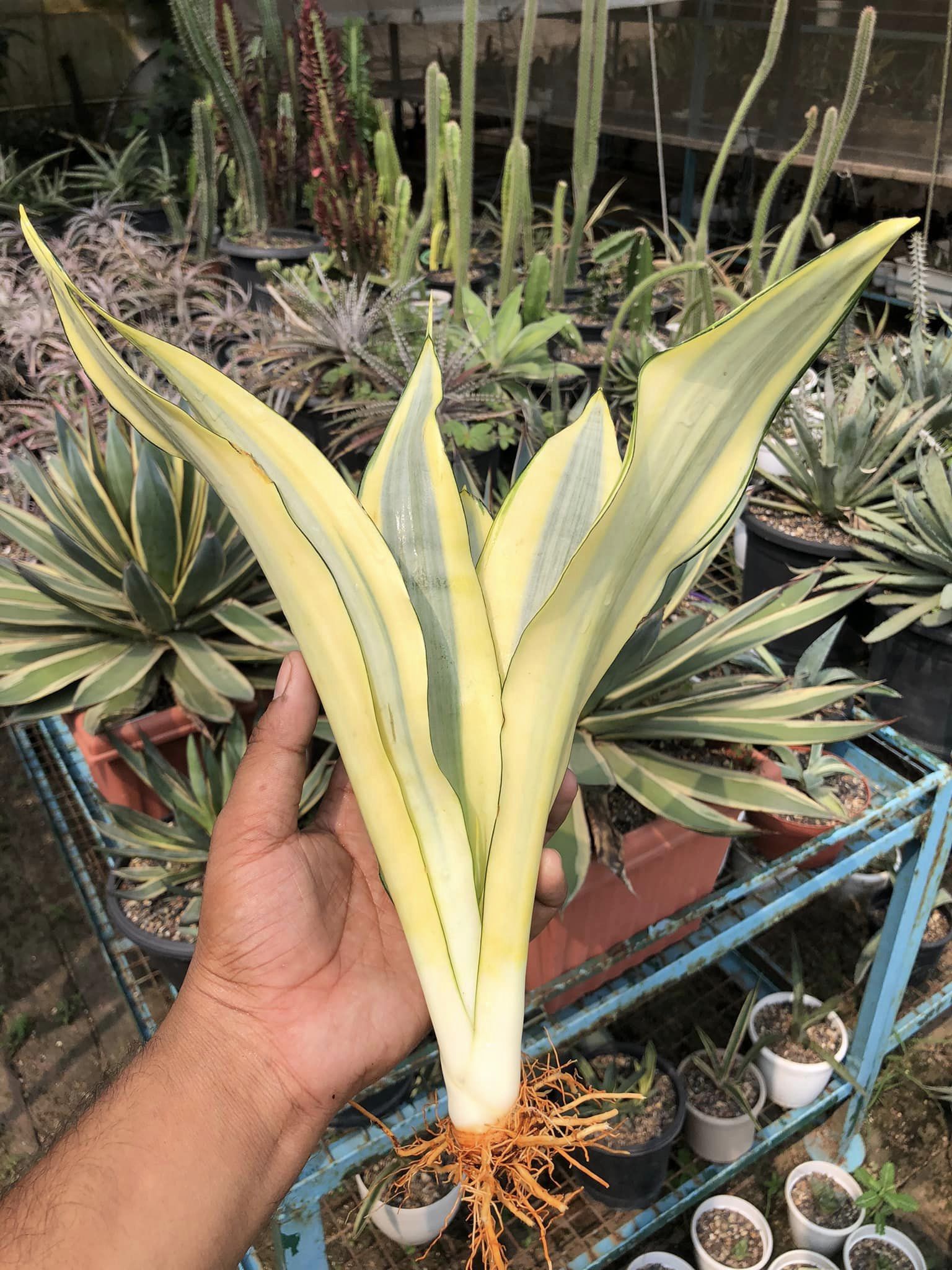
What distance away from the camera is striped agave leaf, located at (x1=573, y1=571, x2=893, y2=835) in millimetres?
992

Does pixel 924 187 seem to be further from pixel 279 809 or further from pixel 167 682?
pixel 279 809

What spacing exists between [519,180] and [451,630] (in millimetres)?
2572

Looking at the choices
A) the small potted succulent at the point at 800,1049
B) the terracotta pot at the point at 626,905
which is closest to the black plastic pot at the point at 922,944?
the small potted succulent at the point at 800,1049

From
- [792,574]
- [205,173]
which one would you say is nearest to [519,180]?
[205,173]

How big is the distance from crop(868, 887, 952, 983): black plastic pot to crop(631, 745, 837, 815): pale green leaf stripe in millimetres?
673

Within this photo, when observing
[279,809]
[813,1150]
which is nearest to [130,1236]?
[279,809]

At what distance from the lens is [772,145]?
A: 161 inches

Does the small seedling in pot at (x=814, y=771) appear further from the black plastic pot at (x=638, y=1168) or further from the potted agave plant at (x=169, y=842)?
the potted agave plant at (x=169, y=842)

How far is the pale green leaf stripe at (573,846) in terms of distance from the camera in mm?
907

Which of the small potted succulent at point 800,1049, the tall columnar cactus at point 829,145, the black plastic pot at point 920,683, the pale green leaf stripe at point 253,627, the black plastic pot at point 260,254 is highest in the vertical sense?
the tall columnar cactus at point 829,145

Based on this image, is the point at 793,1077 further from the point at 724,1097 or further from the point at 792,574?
the point at 792,574

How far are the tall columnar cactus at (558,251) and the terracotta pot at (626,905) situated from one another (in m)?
2.54

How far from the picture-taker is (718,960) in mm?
1250

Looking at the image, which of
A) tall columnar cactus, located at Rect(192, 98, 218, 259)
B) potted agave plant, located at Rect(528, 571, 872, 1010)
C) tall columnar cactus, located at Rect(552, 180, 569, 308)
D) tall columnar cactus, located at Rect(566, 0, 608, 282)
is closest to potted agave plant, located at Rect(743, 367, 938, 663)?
potted agave plant, located at Rect(528, 571, 872, 1010)
